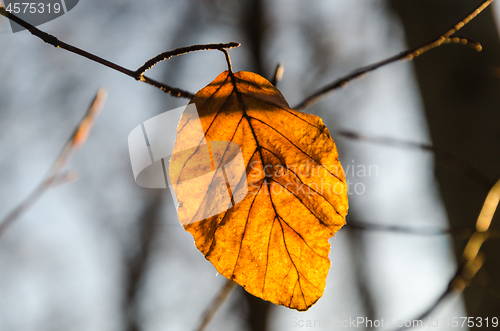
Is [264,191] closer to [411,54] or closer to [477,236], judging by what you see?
[411,54]

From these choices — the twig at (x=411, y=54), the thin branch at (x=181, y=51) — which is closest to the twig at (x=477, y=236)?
the twig at (x=411, y=54)

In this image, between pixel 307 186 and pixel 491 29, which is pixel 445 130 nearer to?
pixel 491 29

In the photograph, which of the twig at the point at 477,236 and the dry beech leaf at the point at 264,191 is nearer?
the dry beech leaf at the point at 264,191

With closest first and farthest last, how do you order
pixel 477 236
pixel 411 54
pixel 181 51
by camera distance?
pixel 181 51
pixel 411 54
pixel 477 236

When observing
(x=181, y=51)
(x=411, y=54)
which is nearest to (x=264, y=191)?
(x=181, y=51)

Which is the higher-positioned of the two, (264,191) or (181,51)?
(181,51)

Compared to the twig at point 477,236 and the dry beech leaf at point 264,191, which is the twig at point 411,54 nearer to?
the dry beech leaf at point 264,191

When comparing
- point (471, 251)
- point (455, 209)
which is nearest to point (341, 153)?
point (455, 209)

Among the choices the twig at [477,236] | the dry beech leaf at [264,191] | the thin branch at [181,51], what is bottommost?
the twig at [477,236]
